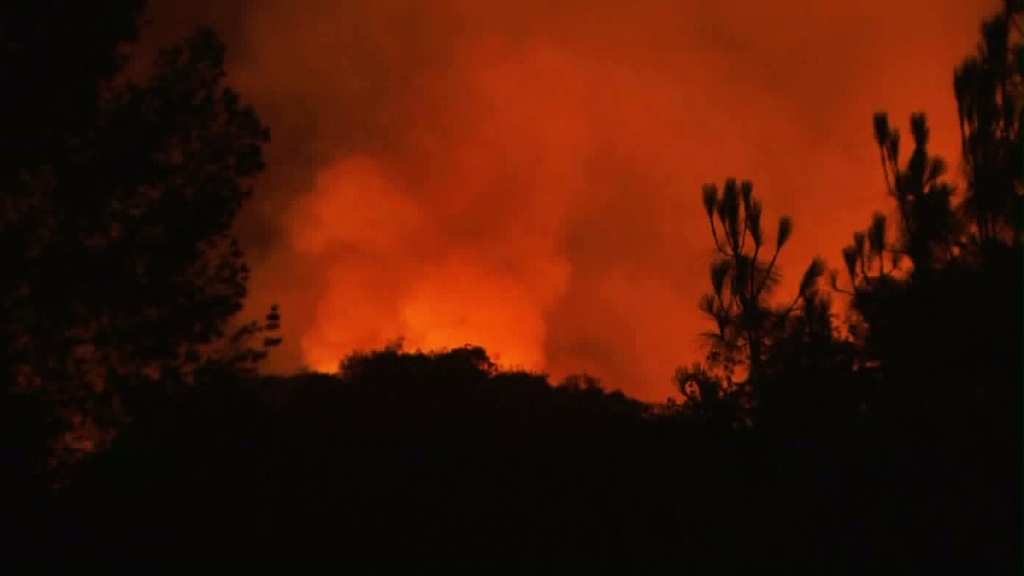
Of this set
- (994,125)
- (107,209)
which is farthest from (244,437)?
(994,125)

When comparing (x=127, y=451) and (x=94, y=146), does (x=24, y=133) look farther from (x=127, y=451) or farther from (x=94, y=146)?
(x=127, y=451)

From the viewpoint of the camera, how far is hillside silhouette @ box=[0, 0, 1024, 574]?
11438 millimetres

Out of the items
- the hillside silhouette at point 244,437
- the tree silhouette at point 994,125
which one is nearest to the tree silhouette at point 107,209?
the hillside silhouette at point 244,437

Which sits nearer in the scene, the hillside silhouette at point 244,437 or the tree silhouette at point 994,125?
the hillside silhouette at point 244,437

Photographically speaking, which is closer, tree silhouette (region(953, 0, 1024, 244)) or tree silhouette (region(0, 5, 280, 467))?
tree silhouette (region(0, 5, 280, 467))

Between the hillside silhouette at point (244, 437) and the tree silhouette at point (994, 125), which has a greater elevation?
the tree silhouette at point (994, 125)

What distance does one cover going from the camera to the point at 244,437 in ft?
40.3

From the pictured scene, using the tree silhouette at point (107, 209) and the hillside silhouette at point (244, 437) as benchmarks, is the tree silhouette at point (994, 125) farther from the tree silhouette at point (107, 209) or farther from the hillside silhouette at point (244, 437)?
the tree silhouette at point (107, 209)

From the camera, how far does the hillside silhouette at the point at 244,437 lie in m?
11.4

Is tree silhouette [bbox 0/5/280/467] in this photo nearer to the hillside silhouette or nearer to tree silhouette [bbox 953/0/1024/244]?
the hillside silhouette

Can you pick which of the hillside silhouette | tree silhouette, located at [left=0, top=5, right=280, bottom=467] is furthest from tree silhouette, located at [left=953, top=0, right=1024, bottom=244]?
tree silhouette, located at [left=0, top=5, right=280, bottom=467]

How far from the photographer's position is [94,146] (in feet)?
39.6

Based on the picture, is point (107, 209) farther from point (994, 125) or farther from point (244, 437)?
point (994, 125)

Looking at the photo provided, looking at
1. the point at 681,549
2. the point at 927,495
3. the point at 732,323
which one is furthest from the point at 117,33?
the point at 732,323
